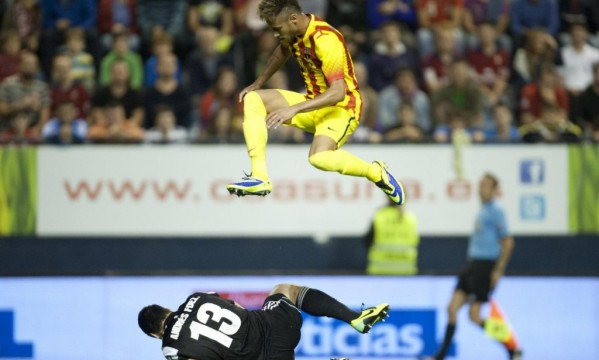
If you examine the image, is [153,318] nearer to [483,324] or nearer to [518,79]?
[483,324]

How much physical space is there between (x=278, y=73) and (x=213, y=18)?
1.66 metres

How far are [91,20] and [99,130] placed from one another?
2001 millimetres

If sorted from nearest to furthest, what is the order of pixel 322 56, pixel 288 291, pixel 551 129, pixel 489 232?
pixel 322 56 → pixel 288 291 → pixel 489 232 → pixel 551 129

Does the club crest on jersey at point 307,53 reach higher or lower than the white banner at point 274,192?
higher

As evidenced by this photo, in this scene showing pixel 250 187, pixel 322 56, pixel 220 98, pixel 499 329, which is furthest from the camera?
pixel 220 98

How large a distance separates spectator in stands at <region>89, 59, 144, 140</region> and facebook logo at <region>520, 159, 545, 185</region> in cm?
411

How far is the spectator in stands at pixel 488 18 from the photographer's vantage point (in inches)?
607

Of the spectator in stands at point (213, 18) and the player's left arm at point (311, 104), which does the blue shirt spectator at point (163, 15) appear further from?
the player's left arm at point (311, 104)

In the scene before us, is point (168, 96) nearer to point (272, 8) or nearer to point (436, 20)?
point (436, 20)

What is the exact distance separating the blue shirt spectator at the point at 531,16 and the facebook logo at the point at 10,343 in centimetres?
696

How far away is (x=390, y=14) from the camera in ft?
51.0

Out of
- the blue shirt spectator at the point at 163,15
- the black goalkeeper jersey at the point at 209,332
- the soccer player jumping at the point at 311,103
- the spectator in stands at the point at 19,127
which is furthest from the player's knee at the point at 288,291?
the blue shirt spectator at the point at 163,15

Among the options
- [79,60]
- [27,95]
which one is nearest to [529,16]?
[79,60]

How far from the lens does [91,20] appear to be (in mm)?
15516
